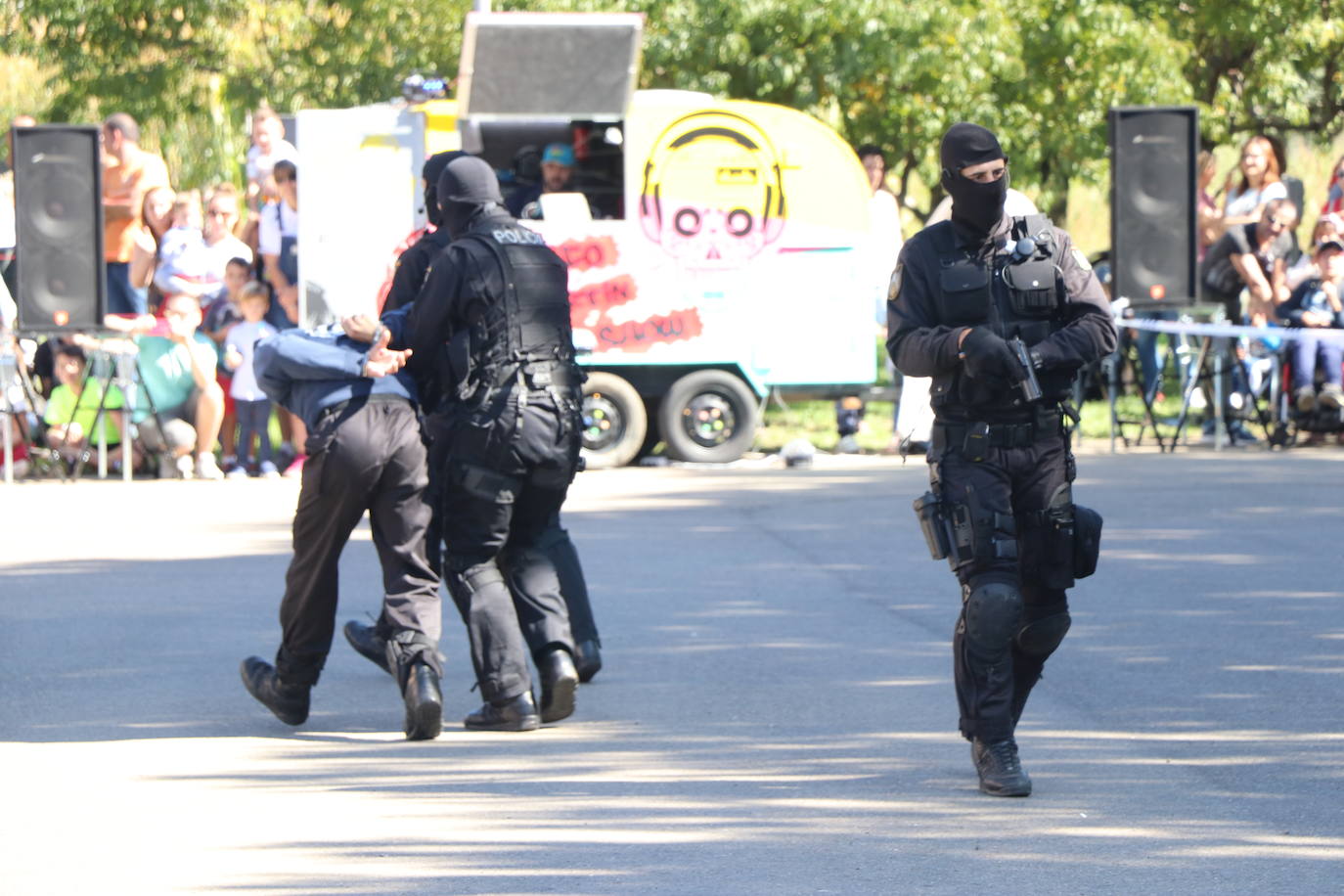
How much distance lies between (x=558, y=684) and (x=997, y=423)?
1929 millimetres

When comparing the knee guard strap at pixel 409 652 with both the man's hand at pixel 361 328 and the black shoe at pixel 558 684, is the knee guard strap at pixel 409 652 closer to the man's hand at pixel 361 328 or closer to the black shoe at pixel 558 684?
the black shoe at pixel 558 684

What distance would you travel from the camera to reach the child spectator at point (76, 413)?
15281 millimetres

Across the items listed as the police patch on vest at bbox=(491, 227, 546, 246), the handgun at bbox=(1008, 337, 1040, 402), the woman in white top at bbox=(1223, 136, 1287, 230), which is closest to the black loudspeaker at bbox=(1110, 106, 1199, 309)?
the woman in white top at bbox=(1223, 136, 1287, 230)

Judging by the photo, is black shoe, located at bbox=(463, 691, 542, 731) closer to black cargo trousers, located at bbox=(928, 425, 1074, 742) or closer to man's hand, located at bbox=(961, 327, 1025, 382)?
black cargo trousers, located at bbox=(928, 425, 1074, 742)

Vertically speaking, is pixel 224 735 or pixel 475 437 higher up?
pixel 475 437

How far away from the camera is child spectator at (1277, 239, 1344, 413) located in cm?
1530

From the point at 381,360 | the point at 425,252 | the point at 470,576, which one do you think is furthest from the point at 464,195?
the point at 470,576

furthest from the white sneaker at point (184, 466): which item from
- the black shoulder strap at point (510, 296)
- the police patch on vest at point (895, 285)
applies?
the police patch on vest at point (895, 285)

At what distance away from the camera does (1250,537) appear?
37.7 feet

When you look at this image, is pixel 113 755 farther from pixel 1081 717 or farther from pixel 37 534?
pixel 37 534

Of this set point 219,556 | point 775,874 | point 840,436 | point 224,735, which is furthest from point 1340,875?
point 840,436

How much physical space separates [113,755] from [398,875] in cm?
188

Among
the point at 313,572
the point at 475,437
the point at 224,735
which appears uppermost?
the point at 475,437

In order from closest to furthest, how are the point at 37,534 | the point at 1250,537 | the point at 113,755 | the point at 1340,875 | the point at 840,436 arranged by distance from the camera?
the point at 1340,875, the point at 113,755, the point at 1250,537, the point at 37,534, the point at 840,436
